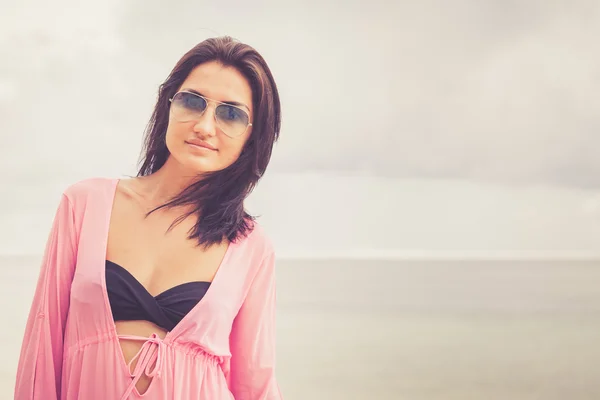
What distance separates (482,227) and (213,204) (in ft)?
5.78

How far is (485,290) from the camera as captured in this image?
2.84 meters

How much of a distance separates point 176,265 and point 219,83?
15.3 inches

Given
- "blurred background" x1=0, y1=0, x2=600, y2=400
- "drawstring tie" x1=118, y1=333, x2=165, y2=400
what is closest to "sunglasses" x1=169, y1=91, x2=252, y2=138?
"drawstring tie" x1=118, y1=333, x2=165, y2=400

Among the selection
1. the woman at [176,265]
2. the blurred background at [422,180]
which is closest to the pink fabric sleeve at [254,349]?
the woman at [176,265]

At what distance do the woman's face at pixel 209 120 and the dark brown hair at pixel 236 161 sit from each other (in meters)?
0.02

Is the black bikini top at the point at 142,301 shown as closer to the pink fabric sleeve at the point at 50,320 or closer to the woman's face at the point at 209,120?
the pink fabric sleeve at the point at 50,320

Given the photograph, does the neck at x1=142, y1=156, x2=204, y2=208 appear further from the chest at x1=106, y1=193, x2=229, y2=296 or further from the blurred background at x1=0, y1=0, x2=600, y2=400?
the blurred background at x1=0, y1=0, x2=600, y2=400

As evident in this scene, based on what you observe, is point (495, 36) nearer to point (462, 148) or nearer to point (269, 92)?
point (462, 148)

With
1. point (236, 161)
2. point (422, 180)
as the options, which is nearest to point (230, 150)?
point (236, 161)

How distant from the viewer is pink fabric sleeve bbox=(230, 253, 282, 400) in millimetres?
1418

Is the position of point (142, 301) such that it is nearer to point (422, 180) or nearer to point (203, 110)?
point (203, 110)

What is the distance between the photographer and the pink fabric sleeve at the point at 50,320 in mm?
1250

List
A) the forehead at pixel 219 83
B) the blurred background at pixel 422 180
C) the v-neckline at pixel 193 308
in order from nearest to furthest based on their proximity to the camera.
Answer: the v-neckline at pixel 193 308 → the forehead at pixel 219 83 → the blurred background at pixel 422 180

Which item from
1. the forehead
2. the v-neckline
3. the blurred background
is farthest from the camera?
the blurred background
